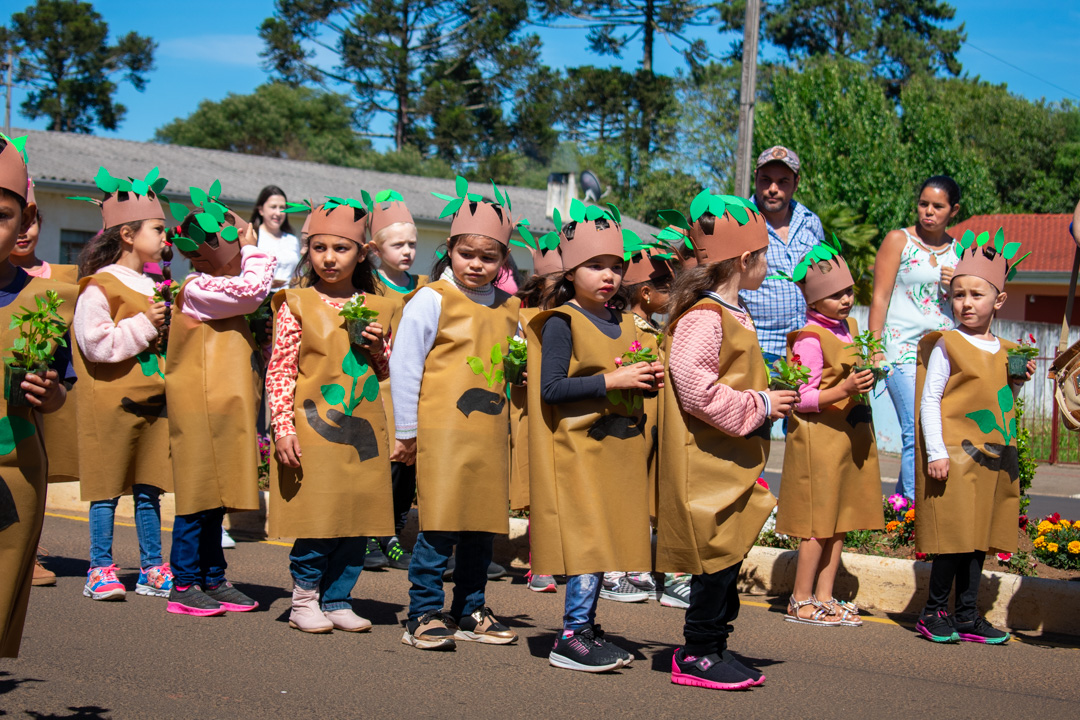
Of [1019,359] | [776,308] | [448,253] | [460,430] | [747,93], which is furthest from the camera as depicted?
[747,93]

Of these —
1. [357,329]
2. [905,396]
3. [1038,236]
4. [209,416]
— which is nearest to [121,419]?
[209,416]

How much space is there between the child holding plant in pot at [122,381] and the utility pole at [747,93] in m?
11.1

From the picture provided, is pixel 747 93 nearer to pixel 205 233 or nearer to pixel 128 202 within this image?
pixel 128 202

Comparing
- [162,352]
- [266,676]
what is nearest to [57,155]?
[162,352]

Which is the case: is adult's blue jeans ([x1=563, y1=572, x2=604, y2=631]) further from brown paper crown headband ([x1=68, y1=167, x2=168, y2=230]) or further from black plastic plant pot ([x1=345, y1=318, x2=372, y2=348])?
brown paper crown headband ([x1=68, y1=167, x2=168, y2=230])

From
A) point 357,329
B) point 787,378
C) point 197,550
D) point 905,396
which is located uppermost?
point 357,329

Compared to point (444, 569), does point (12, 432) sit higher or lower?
higher

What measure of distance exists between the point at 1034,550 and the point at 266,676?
454 centimetres

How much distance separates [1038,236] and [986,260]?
37.7 m

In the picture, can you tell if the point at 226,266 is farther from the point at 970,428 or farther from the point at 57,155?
the point at 57,155

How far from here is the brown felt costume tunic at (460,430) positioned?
4.95 metres

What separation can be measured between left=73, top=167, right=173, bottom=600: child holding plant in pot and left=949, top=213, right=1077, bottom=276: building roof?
33.0 m

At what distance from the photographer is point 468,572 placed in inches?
206

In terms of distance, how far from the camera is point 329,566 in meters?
5.42
